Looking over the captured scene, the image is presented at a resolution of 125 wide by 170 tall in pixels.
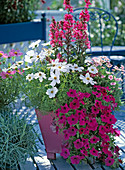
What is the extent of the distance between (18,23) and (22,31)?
10 centimetres

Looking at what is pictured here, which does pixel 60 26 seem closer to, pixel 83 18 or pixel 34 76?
pixel 83 18

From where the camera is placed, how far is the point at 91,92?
7.25 feet

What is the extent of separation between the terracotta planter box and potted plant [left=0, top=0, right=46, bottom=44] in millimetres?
1490

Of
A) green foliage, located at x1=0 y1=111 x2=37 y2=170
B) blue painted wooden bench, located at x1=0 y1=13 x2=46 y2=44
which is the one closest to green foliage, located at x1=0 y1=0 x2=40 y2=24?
blue painted wooden bench, located at x1=0 y1=13 x2=46 y2=44

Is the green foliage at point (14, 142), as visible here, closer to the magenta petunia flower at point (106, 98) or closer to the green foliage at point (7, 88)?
the green foliage at point (7, 88)

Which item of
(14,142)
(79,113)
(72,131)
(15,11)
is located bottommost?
(14,142)

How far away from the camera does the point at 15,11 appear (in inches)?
154

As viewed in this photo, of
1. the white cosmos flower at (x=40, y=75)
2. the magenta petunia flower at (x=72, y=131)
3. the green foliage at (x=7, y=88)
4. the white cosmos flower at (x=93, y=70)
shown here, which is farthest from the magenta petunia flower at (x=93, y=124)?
the green foliage at (x=7, y=88)

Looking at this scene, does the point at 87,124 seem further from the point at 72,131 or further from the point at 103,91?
the point at 103,91

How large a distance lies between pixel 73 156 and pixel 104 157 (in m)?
0.25

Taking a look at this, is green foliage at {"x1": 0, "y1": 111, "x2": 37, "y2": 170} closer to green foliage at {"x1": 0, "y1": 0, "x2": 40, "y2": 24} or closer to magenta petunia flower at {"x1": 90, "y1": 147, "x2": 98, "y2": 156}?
magenta petunia flower at {"x1": 90, "y1": 147, "x2": 98, "y2": 156}

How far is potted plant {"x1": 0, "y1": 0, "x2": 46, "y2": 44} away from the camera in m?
3.58

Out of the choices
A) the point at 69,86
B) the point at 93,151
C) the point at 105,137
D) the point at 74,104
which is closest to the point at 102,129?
the point at 105,137

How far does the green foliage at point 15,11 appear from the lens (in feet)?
12.6
